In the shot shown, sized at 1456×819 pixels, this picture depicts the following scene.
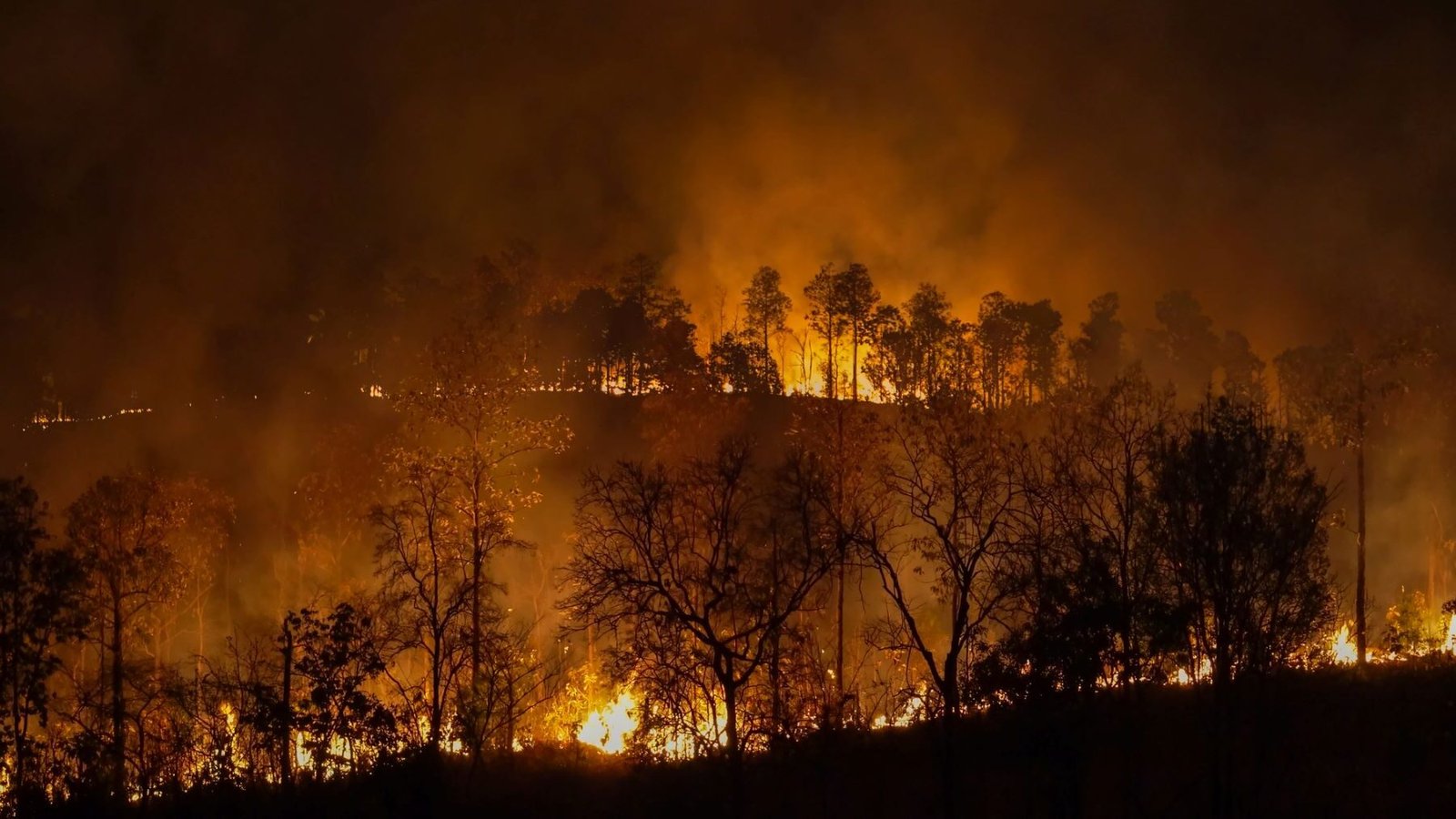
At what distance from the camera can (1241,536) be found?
74.3 feet

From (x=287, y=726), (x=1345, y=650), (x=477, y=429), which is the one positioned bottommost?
(x=287, y=726)

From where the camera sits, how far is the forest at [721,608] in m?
23.3

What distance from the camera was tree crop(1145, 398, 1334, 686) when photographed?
74.1ft

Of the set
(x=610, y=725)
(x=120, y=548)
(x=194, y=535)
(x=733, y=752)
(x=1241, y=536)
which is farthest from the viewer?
(x=194, y=535)

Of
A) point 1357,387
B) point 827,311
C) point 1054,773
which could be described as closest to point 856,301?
point 827,311

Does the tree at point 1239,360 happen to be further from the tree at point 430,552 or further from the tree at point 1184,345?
the tree at point 430,552

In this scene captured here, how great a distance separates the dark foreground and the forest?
21 cm

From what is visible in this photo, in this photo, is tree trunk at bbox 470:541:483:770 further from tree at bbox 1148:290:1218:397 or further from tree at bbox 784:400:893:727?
tree at bbox 1148:290:1218:397

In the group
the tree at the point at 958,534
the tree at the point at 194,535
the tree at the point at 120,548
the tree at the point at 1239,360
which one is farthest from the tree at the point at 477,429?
the tree at the point at 1239,360

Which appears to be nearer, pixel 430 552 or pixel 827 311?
pixel 430 552

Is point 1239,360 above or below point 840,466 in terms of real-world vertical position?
above

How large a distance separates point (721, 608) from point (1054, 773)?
967 cm

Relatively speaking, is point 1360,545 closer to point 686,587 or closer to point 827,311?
point 686,587

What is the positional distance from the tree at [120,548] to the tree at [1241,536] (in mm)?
31177
